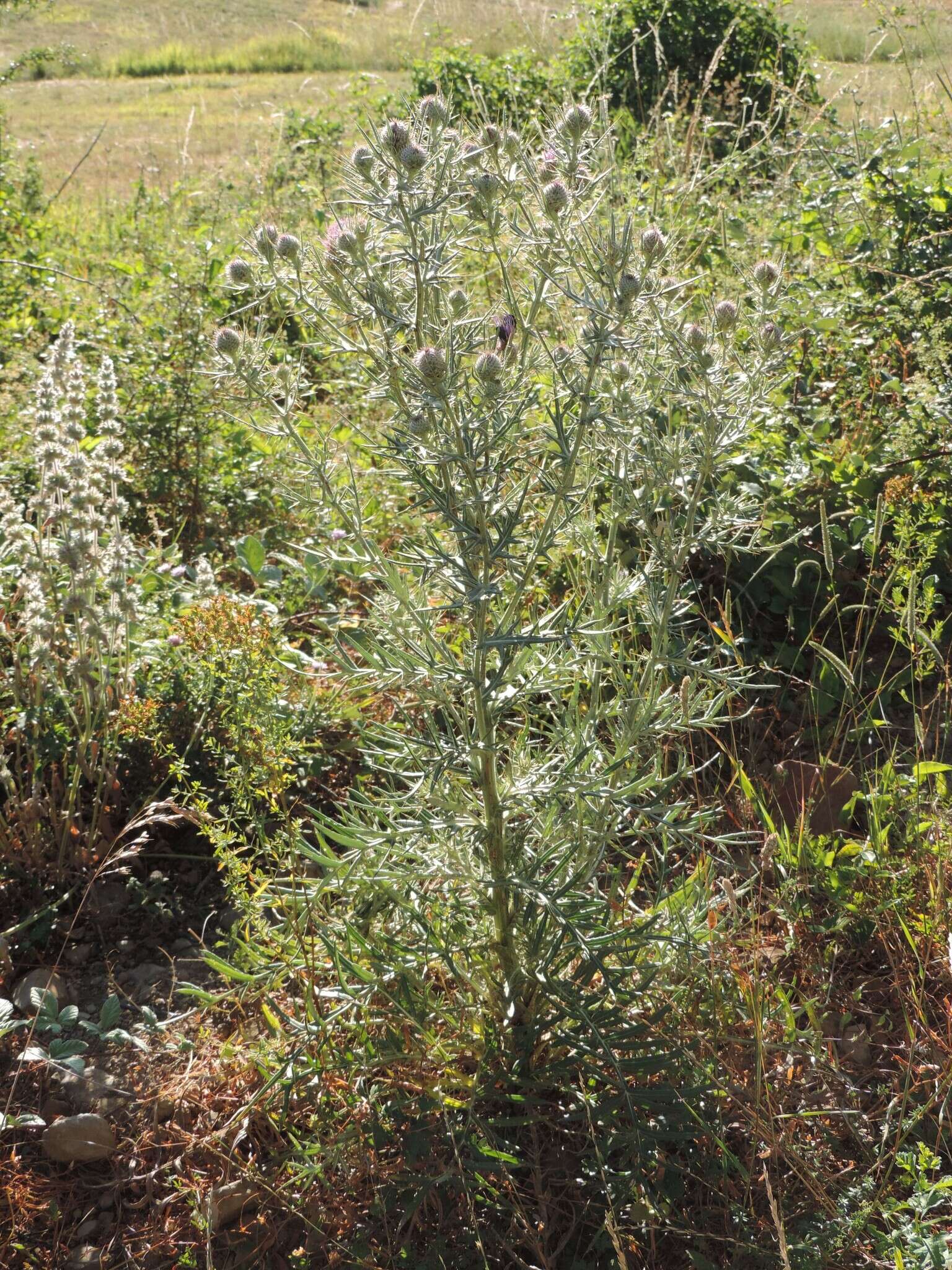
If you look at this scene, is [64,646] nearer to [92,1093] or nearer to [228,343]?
[92,1093]

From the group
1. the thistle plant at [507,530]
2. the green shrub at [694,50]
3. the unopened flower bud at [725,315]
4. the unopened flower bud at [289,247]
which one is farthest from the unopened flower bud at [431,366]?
the green shrub at [694,50]

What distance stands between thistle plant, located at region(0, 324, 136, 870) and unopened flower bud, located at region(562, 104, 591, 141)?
4.52 ft

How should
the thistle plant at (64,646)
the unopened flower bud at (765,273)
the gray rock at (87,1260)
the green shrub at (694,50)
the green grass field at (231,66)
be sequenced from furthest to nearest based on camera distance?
the green grass field at (231,66)
the green shrub at (694,50)
the thistle plant at (64,646)
the gray rock at (87,1260)
the unopened flower bud at (765,273)

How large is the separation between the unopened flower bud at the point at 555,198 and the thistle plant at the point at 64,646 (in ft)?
4.35

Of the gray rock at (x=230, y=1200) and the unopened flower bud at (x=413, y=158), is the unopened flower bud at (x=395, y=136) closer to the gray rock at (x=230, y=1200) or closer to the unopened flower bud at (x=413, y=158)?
the unopened flower bud at (x=413, y=158)

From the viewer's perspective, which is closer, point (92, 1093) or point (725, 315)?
point (725, 315)

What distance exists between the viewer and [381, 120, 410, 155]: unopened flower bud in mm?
1432

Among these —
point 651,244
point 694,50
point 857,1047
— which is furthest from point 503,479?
point 694,50

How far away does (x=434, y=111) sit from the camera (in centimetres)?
155

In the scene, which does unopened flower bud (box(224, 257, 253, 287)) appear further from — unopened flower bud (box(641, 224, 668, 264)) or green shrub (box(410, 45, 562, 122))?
green shrub (box(410, 45, 562, 122))

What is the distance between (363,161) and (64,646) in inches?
64.6

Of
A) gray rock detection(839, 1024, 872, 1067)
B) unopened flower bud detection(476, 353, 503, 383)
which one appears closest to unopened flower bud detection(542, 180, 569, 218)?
unopened flower bud detection(476, 353, 503, 383)

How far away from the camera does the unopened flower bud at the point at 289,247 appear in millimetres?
1630

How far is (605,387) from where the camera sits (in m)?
1.72
